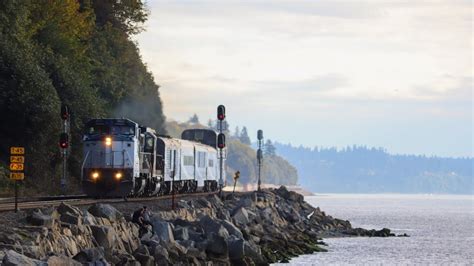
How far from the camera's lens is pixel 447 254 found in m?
79.9

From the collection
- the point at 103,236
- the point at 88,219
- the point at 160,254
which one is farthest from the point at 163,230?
the point at 103,236

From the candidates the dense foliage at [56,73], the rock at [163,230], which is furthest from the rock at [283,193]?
the rock at [163,230]

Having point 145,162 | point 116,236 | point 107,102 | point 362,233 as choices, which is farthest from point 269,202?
point 116,236

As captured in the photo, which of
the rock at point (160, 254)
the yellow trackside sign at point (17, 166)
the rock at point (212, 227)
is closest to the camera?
the rock at point (160, 254)

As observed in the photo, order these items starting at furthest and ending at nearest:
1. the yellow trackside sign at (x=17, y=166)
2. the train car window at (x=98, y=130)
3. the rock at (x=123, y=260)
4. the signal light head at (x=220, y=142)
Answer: the signal light head at (x=220, y=142), the train car window at (x=98, y=130), the yellow trackside sign at (x=17, y=166), the rock at (x=123, y=260)

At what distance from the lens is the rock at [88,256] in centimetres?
2945

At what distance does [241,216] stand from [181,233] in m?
17.6

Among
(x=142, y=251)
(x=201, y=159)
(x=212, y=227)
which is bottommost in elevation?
(x=142, y=251)

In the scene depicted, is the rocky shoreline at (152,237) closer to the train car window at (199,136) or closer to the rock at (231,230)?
the rock at (231,230)

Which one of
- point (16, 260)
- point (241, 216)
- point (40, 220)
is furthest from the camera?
point (241, 216)

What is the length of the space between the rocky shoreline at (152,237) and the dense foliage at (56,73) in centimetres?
1280

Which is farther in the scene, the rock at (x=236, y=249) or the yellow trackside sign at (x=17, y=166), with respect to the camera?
the rock at (x=236, y=249)

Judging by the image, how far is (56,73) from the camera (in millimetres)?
77188

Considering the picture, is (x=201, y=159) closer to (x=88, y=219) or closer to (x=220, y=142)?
(x=220, y=142)
